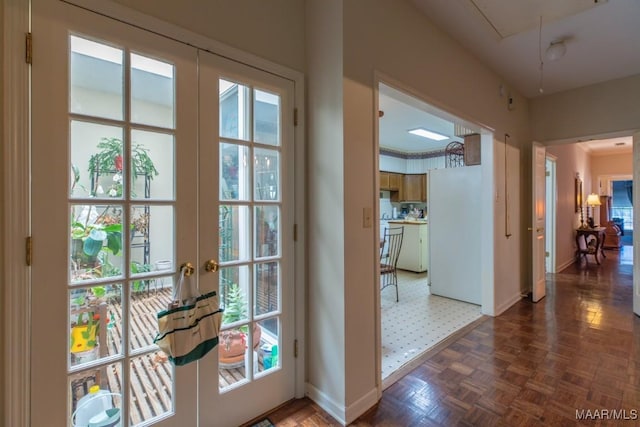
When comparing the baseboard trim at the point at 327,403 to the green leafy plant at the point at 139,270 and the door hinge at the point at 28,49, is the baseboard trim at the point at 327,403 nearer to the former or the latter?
the green leafy plant at the point at 139,270

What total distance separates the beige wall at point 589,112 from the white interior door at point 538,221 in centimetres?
40

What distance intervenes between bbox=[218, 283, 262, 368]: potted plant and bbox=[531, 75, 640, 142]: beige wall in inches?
186

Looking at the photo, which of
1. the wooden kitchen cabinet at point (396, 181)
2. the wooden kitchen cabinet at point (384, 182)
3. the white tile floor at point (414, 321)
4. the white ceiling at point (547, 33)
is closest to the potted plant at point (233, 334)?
the white tile floor at point (414, 321)

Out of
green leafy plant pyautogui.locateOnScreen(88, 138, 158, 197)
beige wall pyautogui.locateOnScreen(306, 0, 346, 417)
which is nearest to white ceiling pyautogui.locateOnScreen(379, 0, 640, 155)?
beige wall pyautogui.locateOnScreen(306, 0, 346, 417)

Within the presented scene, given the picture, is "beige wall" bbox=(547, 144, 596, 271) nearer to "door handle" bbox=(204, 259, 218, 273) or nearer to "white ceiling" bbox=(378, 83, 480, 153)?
"white ceiling" bbox=(378, 83, 480, 153)

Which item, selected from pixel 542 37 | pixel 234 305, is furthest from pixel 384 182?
pixel 234 305

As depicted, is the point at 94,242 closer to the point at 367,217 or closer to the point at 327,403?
the point at 367,217

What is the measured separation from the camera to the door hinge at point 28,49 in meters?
1.12

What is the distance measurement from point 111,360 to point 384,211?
6.62 meters

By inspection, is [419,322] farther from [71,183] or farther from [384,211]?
[384,211]

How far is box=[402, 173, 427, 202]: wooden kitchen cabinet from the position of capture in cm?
743

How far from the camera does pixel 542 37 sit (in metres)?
2.77

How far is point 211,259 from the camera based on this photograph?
62.1 inches

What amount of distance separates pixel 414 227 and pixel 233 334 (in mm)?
4452
